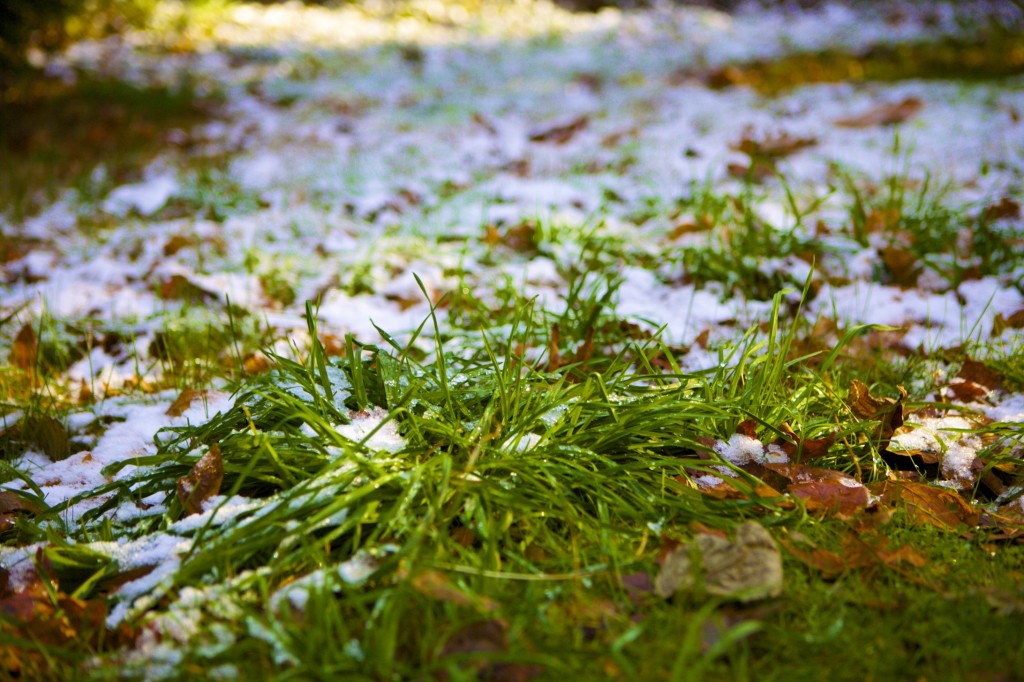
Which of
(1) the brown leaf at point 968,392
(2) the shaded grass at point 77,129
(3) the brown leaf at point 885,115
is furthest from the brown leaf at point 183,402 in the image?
(3) the brown leaf at point 885,115

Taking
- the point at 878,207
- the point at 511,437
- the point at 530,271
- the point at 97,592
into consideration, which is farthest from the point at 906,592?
the point at 878,207

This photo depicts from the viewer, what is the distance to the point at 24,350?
94.9 inches

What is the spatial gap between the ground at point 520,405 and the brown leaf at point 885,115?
4 cm

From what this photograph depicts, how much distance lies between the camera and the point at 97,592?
4.54 feet

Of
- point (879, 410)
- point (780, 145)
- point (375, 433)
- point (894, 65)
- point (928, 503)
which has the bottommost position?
point (928, 503)

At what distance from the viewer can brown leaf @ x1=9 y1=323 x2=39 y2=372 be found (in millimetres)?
2385

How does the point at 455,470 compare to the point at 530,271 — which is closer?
the point at 455,470

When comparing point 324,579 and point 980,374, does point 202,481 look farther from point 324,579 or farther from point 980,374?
point 980,374

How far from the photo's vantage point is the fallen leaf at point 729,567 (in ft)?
4.01

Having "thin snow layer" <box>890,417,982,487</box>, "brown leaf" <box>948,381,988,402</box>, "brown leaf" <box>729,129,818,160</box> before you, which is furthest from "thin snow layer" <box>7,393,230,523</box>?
"brown leaf" <box>729,129,818,160</box>

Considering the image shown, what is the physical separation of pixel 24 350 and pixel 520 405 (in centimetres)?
177

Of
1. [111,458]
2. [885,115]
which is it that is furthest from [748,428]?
[885,115]

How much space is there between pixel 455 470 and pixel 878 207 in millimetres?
2488

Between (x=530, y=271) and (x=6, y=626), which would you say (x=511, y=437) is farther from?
(x=530, y=271)
